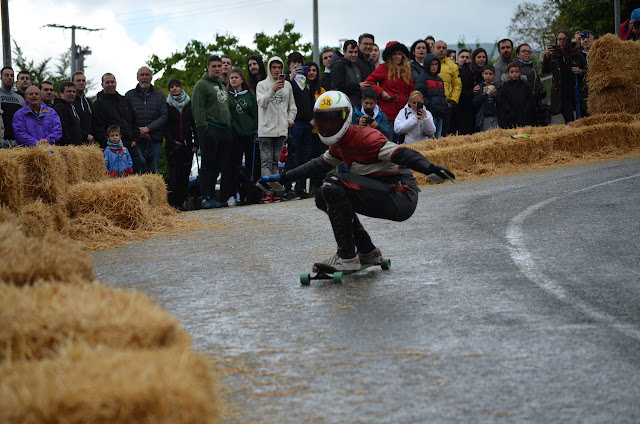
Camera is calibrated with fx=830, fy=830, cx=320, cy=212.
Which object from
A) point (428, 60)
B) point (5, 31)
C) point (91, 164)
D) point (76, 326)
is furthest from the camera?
point (5, 31)

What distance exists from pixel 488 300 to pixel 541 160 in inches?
501

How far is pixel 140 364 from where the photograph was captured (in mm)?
Result: 3117

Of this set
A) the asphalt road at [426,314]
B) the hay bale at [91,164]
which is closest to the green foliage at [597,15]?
the asphalt road at [426,314]

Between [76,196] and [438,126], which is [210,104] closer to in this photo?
[76,196]

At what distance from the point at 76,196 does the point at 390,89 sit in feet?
23.1

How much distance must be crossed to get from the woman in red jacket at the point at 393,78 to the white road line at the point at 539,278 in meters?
5.66

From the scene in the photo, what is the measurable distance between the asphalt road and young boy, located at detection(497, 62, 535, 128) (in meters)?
7.31

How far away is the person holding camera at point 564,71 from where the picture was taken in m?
18.9

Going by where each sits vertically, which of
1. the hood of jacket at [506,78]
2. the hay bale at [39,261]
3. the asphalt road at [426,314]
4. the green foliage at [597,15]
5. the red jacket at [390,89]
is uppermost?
the green foliage at [597,15]

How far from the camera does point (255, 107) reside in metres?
16.5

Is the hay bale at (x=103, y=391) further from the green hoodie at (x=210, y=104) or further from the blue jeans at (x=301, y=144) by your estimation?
the blue jeans at (x=301, y=144)

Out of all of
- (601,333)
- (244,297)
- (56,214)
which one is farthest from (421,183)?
(601,333)

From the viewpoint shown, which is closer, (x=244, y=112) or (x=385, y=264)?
(x=385, y=264)

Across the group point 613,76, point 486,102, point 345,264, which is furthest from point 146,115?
point 613,76
